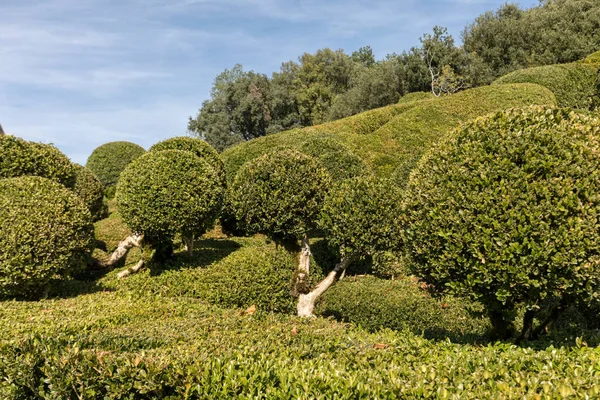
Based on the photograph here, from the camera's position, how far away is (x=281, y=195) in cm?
1023

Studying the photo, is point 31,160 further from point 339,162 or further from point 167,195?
point 339,162

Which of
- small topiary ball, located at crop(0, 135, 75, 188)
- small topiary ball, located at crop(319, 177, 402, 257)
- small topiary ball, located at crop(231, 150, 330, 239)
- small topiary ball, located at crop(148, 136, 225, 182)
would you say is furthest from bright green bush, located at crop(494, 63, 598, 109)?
small topiary ball, located at crop(0, 135, 75, 188)

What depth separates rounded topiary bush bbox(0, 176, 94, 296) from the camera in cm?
891

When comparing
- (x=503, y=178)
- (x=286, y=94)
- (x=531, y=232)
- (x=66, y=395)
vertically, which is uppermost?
(x=286, y=94)

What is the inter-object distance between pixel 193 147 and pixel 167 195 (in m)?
5.76

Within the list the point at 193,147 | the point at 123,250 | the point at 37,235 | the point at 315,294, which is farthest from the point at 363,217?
the point at 193,147

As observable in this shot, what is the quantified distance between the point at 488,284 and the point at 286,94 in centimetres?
5755

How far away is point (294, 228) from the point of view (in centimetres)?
1048

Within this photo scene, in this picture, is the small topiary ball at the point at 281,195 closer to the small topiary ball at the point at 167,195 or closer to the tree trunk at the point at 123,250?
the small topiary ball at the point at 167,195

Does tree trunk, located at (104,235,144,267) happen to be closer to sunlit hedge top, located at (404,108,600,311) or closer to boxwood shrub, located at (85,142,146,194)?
sunlit hedge top, located at (404,108,600,311)

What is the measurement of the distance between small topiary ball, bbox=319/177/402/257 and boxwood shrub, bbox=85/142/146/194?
2428 centimetres

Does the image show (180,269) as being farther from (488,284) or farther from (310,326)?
(488,284)

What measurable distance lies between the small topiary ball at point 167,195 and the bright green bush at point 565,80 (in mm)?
25534

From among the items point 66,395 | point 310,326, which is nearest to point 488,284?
point 310,326
